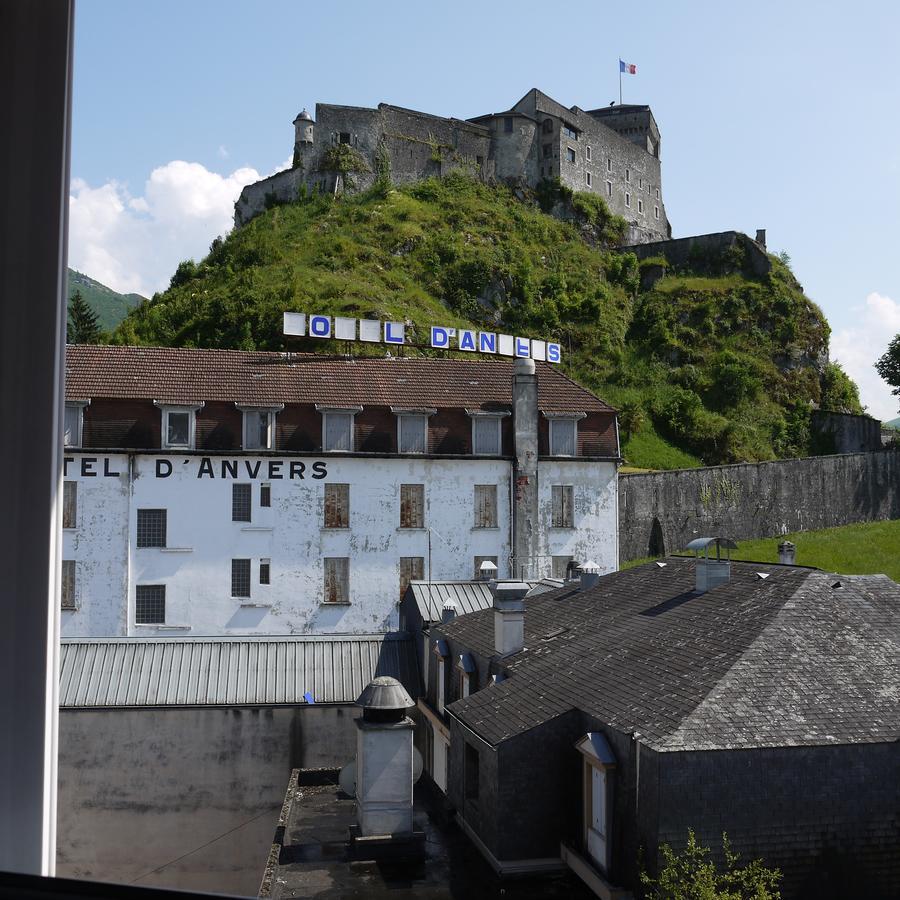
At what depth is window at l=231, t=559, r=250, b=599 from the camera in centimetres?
2741

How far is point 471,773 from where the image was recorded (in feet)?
39.1

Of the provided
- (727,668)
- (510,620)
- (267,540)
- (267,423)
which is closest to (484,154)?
(267,423)

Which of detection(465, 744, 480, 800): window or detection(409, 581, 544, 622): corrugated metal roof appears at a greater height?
detection(409, 581, 544, 622): corrugated metal roof

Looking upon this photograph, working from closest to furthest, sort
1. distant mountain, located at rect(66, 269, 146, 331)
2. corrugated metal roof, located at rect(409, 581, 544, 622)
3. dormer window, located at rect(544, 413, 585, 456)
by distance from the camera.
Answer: corrugated metal roof, located at rect(409, 581, 544, 622), dormer window, located at rect(544, 413, 585, 456), distant mountain, located at rect(66, 269, 146, 331)

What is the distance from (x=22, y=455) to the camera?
7.60 ft

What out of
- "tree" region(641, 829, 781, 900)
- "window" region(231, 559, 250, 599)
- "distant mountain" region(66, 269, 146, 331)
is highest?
"distant mountain" region(66, 269, 146, 331)

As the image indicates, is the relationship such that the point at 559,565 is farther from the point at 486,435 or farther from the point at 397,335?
the point at 397,335

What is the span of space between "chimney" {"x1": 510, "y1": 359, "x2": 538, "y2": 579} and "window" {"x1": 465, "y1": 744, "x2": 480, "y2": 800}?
55.7ft

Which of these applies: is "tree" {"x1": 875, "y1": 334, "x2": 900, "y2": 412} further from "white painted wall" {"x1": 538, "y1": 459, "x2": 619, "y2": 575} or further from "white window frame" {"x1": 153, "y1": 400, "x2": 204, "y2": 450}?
"white window frame" {"x1": 153, "y1": 400, "x2": 204, "y2": 450}

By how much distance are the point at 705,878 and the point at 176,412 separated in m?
22.0

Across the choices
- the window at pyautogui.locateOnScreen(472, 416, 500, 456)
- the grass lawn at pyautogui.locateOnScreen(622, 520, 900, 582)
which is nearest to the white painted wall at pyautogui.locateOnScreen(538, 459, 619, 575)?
the window at pyautogui.locateOnScreen(472, 416, 500, 456)

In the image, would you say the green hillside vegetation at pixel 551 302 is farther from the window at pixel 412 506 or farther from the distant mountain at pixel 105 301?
the distant mountain at pixel 105 301

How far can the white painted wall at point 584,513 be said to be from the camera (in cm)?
2967

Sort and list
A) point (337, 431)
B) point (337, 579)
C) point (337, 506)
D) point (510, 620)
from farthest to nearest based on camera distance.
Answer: point (337, 431) → point (337, 506) → point (337, 579) → point (510, 620)
